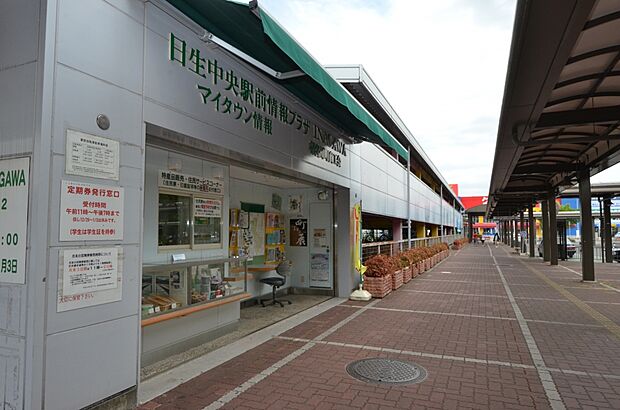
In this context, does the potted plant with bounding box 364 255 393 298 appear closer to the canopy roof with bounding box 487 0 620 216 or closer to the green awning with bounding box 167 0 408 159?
the canopy roof with bounding box 487 0 620 216

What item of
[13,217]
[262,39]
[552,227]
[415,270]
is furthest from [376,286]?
[552,227]

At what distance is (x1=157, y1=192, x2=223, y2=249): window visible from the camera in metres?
Result: 5.64

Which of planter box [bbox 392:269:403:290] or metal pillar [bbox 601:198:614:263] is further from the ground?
metal pillar [bbox 601:198:614:263]

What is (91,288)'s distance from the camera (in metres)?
3.47

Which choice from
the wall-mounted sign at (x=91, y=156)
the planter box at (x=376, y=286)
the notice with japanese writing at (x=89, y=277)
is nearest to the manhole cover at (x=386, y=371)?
the notice with japanese writing at (x=89, y=277)

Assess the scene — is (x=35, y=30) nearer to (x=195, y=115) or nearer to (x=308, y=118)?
(x=195, y=115)

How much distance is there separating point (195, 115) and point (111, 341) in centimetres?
249

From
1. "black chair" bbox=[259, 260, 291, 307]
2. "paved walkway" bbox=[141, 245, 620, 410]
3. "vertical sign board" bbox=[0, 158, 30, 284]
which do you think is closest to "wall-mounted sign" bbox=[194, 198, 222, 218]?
"paved walkway" bbox=[141, 245, 620, 410]

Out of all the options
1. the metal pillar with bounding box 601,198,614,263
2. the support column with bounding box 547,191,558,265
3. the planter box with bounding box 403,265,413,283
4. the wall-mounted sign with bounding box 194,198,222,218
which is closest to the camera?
the wall-mounted sign with bounding box 194,198,222,218

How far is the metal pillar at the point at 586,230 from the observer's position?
43.8 feet

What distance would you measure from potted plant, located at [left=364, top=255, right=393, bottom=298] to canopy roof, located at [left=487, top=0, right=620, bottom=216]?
3989 millimetres

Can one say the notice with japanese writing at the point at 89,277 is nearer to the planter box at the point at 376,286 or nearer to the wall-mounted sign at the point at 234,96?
the wall-mounted sign at the point at 234,96

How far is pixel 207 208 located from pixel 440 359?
12.8ft

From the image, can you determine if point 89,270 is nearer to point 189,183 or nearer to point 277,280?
point 189,183
